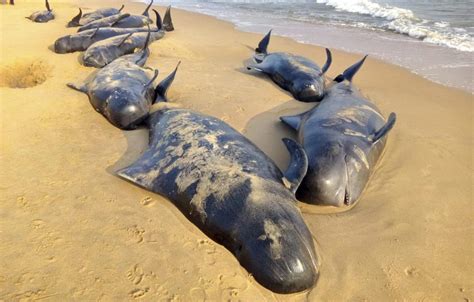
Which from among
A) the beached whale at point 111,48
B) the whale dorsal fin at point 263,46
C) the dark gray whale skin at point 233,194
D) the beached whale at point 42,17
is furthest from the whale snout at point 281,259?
the beached whale at point 42,17

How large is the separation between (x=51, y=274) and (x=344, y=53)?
25.9 ft

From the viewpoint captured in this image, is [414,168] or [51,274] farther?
[414,168]

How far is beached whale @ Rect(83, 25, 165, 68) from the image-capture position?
7.77 m

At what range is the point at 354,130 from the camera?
462 centimetres

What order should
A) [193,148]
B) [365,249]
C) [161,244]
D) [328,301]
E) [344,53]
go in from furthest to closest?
[344,53]
[193,148]
[365,249]
[161,244]
[328,301]

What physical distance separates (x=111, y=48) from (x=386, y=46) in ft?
21.2

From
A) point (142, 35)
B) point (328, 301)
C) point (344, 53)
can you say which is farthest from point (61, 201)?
point (344, 53)

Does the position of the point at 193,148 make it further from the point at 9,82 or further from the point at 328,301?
the point at 9,82

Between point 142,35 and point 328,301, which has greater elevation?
point 328,301

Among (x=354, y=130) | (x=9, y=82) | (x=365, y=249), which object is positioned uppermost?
(x=354, y=130)

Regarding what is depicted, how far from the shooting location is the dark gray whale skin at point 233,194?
9.46ft

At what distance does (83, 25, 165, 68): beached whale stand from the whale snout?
18.2ft

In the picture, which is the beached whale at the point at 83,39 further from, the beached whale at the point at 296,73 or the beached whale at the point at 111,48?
the beached whale at the point at 296,73

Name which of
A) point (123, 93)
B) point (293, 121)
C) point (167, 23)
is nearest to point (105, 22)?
point (167, 23)
